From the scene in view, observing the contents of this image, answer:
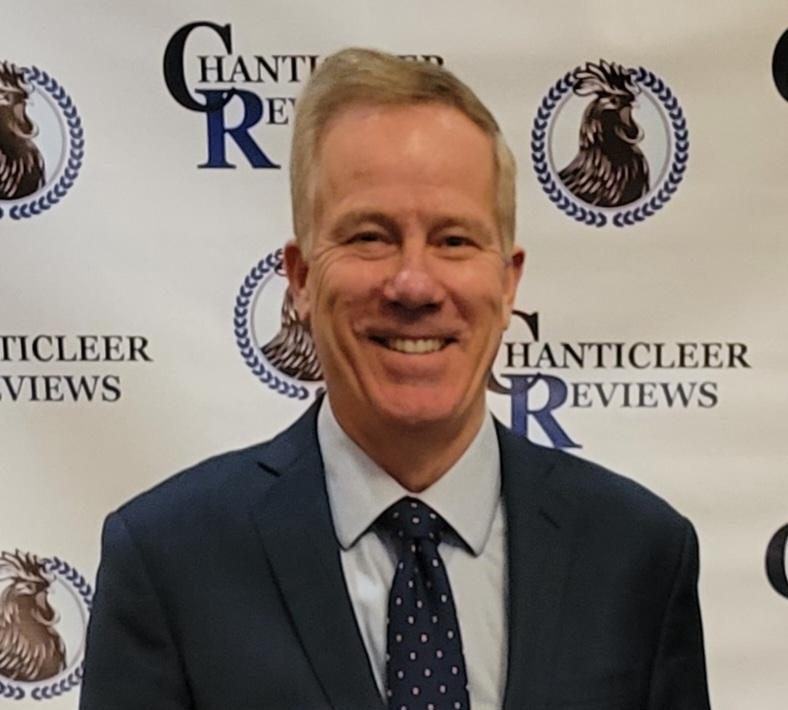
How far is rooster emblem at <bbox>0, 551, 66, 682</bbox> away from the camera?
1686 mm

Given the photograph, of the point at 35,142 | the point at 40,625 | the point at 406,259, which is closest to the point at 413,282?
the point at 406,259

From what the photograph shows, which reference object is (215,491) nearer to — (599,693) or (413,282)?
Result: (413,282)

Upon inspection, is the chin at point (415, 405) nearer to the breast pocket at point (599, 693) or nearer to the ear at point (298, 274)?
the ear at point (298, 274)

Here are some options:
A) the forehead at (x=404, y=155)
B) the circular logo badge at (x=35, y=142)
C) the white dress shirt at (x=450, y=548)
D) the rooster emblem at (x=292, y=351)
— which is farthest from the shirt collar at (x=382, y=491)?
the circular logo badge at (x=35, y=142)

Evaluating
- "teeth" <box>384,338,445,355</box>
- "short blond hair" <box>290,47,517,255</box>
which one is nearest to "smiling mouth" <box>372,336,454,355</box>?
"teeth" <box>384,338,445,355</box>

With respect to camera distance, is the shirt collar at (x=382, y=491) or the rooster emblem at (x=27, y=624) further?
the rooster emblem at (x=27, y=624)

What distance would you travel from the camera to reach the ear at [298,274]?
1.10 m

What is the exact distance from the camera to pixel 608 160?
1610 millimetres

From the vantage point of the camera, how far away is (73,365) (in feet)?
5.35

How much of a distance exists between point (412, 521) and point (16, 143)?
829 mm

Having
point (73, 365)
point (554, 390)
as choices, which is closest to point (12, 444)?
point (73, 365)

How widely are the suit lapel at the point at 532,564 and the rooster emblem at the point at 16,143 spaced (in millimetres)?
765

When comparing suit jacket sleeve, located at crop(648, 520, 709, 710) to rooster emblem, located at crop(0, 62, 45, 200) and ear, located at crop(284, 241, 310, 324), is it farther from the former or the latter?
rooster emblem, located at crop(0, 62, 45, 200)

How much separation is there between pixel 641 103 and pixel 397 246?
0.67 m
